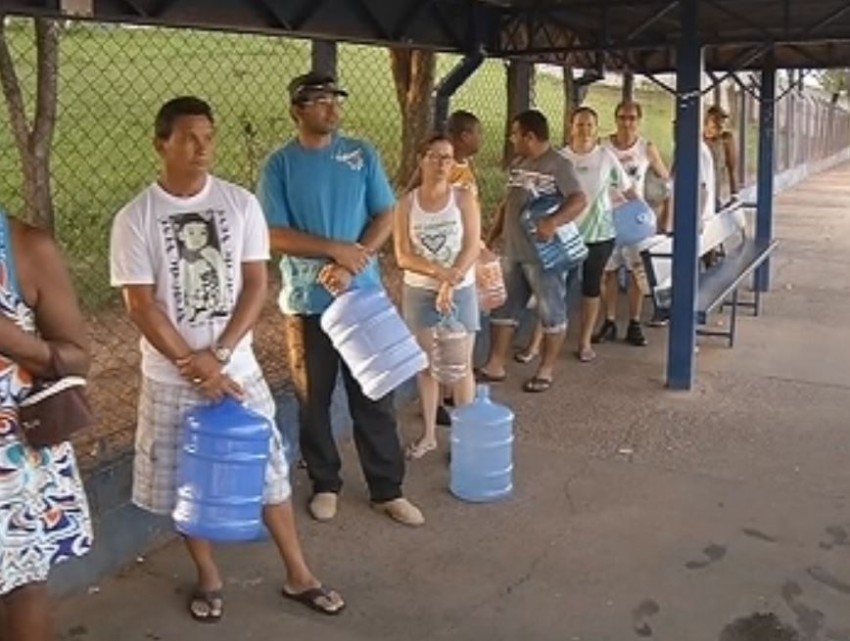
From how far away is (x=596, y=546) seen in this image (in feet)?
14.2

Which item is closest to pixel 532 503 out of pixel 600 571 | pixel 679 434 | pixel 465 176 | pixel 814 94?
pixel 600 571

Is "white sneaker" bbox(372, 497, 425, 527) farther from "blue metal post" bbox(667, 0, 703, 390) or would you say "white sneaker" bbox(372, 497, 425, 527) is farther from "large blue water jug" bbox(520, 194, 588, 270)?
"blue metal post" bbox(667, 0, 703, 390)

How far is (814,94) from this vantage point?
976 inches

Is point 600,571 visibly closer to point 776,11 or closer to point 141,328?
point 141,328

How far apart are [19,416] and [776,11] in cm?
649

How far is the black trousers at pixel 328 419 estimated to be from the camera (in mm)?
4328

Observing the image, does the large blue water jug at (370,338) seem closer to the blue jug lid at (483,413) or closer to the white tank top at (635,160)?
the blue jug lid at (483,413)

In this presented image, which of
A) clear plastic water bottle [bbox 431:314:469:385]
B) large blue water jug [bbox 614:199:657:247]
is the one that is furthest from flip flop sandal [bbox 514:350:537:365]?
clear plastic water bottle [bbox 431:314:469:385]

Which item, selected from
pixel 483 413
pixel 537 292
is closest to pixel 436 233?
pixel 483 413

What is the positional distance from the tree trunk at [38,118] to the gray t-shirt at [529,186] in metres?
2.55

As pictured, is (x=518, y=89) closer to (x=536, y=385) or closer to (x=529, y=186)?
(x=529, y=186)

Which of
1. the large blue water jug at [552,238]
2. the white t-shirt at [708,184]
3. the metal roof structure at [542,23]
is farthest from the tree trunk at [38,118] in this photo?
the white t-shirt at [708,184]

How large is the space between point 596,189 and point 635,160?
966mm

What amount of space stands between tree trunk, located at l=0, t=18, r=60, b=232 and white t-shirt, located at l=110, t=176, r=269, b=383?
1.73 metres
